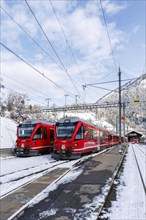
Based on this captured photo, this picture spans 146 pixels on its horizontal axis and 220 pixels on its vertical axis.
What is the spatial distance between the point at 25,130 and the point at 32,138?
3.59 ft

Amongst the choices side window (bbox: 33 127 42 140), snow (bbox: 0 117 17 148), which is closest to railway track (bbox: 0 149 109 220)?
side window (bbox: 33 127 42 140)

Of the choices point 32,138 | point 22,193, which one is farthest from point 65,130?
point 22,193

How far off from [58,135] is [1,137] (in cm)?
1666

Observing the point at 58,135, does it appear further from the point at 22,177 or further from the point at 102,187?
the point at 102,187

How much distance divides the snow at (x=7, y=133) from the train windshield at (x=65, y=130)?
14006 millimetres

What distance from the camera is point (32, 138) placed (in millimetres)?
23266

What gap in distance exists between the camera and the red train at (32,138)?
2289 centimetres

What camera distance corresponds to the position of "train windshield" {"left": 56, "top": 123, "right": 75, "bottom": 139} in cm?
2033

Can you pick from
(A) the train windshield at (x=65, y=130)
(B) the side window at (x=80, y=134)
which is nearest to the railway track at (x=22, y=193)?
(A) the train windshield at (x=65, y=130)

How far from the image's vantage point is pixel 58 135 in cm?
2066

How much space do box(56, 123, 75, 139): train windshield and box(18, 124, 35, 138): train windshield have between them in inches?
147

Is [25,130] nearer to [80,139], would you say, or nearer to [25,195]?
[80,139]

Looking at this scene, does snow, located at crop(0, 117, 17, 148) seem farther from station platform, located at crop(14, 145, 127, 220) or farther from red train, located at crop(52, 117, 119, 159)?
station platform, located at crop(14, 145, 127, 220)

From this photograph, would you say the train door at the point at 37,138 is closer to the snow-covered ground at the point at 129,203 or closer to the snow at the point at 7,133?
the snow at the point at 7,133
